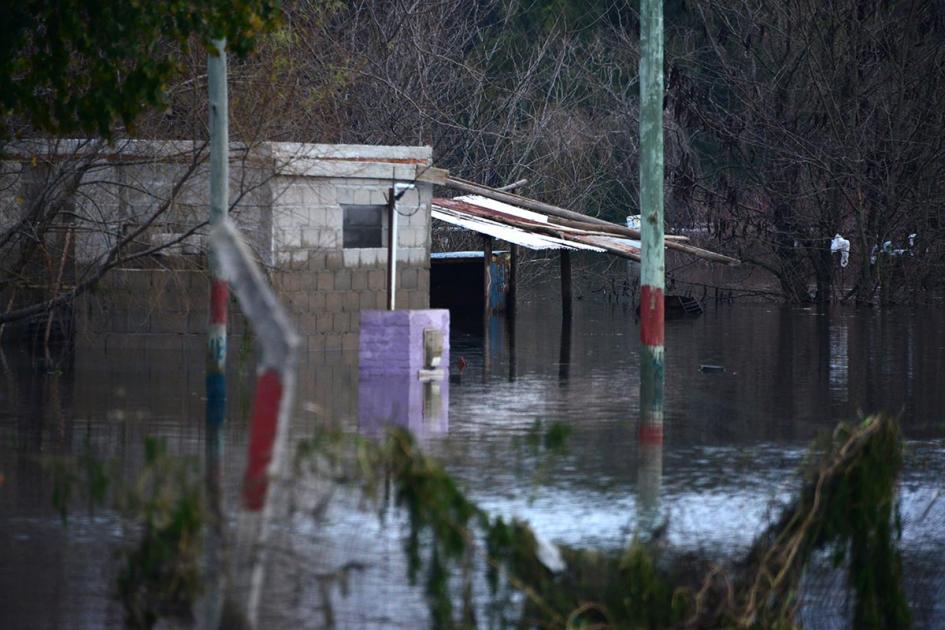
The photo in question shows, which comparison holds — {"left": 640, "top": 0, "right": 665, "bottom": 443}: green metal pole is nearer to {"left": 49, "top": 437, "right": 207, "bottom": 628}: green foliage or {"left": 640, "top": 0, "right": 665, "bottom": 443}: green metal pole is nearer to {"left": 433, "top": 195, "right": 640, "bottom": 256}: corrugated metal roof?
{"left": 49, "top": 437, "right": 207, "bottom": 628}: green foliage

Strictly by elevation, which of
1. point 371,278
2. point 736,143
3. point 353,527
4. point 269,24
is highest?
point 736,143

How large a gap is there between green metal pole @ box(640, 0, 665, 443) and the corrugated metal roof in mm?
11430

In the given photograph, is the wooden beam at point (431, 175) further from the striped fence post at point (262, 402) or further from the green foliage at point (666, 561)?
the striped fence post at point (262, 402)

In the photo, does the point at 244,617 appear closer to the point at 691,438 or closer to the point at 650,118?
the point at 691,438

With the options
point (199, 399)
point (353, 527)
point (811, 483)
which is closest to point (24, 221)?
point (199, 399)

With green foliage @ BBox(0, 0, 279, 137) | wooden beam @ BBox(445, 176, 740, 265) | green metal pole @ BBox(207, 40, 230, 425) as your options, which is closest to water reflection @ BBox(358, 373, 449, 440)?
green metal pole @ BBox(207, 40, 230, 425)

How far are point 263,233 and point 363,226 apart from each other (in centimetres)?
180

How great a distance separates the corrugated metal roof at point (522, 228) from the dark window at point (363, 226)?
4017 millimetres

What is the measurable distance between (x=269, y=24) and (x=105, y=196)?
891cm

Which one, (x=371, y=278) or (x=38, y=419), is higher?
(x=371, y=278)

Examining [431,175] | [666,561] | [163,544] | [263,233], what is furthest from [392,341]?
Result: [163,544]

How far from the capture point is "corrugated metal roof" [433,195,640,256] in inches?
1052

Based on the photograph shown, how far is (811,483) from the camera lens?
261 inches

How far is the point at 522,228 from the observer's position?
27.9 metres
